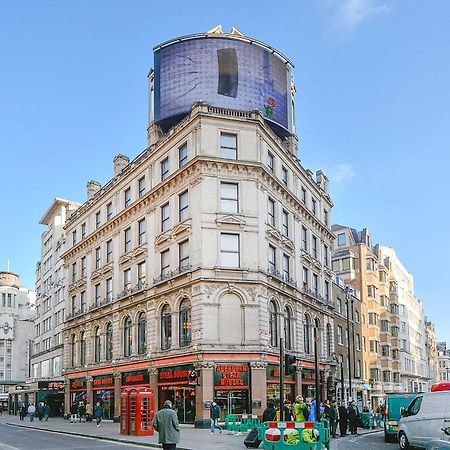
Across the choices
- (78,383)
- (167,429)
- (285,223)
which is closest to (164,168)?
(285,223)

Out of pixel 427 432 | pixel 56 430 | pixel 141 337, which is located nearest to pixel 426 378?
pixel 141 337

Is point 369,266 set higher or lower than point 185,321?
higher

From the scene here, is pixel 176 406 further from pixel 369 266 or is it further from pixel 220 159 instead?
pixel 369 266

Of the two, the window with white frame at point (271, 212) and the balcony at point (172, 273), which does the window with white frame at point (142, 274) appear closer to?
the balcony at point (172, 273)

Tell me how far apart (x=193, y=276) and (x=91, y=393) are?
63.5ft

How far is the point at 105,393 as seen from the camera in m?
50.9

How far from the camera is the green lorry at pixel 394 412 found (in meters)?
28.8

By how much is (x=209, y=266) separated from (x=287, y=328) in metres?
9.08

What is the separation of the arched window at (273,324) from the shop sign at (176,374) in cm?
573

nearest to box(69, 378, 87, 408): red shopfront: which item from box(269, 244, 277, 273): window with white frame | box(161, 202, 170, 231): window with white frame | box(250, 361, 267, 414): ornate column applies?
box(161, 202, 170, 231): window with white frame

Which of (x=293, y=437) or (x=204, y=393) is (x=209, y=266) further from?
(x=293, y=437)

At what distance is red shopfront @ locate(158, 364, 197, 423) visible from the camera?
3959 centimetres

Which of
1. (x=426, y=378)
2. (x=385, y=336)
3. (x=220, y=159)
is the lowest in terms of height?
(x=426, y=378)

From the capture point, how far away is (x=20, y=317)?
13775cm
